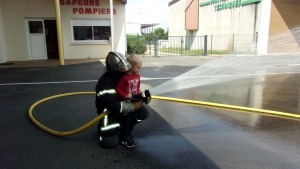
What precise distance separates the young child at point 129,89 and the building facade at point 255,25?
1610 centimetres

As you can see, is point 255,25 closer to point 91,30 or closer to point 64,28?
point 91,30

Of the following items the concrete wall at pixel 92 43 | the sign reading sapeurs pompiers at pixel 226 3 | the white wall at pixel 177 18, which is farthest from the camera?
the white wall at pixel 177 18

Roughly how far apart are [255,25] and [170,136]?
54.2 ft

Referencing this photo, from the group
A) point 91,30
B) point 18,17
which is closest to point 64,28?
point 91,30

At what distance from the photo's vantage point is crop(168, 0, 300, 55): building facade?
54.3 ft

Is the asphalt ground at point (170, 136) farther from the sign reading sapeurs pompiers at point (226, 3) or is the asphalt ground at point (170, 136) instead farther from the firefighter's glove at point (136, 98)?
the sign reading sapeurs pompiers at point (226, 3)

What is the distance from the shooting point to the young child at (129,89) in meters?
3.14

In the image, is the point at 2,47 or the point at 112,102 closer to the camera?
the point at 112,102

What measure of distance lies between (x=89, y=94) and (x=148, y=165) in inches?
147

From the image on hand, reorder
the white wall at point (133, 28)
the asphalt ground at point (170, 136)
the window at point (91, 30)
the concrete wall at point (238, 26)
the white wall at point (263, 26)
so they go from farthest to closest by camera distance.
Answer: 1. the white wall at point (133, 28)
2. the concrete wall at point (238, 26)
3. the white wall at point (263, 26)
4. the window at point (91, 30)
5. the asphalt ground at point (170, 136)

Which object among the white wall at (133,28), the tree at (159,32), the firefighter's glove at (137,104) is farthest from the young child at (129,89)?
the tree at (159,32)

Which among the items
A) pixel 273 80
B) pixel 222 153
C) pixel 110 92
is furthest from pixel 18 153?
pixel 273 80

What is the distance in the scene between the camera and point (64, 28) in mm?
14156

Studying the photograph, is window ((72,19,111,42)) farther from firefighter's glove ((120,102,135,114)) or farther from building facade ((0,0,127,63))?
firefighter's glove ((120,102,135,114))
